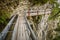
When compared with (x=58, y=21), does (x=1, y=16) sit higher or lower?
higher

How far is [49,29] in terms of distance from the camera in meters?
1.63

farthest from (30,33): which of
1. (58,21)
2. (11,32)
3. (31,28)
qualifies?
(58,21)

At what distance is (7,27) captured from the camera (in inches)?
62.3

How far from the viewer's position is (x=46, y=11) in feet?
5.36

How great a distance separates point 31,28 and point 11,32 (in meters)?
0.20

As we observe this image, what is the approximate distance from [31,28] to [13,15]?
0.22 meters

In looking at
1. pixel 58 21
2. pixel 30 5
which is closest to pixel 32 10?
pixel 30 5

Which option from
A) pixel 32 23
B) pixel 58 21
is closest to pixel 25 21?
pixel 32 23

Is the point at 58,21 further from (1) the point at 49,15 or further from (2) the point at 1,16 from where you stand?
(2) the point at 1,16

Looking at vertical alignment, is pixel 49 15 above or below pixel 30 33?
above

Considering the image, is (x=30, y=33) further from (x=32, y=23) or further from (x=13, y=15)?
(x=13, y=15)

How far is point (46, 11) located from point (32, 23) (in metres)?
0.19

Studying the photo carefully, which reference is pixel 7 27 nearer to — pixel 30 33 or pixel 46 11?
pixel 30 33

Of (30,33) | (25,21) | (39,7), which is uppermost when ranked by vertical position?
(39,7)
